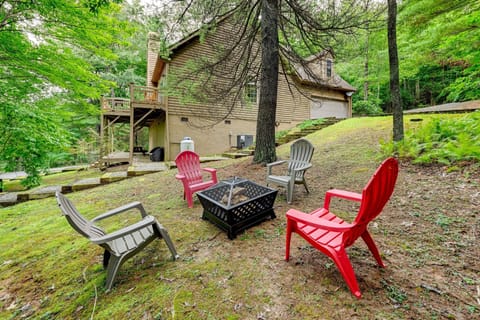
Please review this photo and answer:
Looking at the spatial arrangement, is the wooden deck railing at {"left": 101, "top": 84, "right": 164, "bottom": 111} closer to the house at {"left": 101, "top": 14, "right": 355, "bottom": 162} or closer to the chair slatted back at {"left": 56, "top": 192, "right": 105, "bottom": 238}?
the house at {"left": 101, "top": 14, "right": 355, "bottom": 162}

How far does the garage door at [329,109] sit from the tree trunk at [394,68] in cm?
914

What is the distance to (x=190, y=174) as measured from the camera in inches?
152

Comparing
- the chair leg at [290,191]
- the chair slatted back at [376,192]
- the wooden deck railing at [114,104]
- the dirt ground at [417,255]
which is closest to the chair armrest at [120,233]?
the dirt ground at [417,255]

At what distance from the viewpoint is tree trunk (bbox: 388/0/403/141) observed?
409 cm

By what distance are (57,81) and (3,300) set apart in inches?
252

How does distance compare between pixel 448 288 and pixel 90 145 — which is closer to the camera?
pixel 448 288

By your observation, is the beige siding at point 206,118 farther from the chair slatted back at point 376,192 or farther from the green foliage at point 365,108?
the green foliage at point 365,108

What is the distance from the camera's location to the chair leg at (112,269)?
70.9 inches

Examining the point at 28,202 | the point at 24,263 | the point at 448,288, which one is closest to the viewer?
the point at 448,288

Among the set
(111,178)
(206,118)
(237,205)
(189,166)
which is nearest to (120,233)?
(237,205)

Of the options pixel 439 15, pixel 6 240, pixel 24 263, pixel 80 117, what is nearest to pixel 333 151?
pixel 439 15

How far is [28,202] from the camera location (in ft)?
16.8

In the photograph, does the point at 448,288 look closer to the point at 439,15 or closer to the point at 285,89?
the point at 439,15

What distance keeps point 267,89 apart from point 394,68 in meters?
2.85
